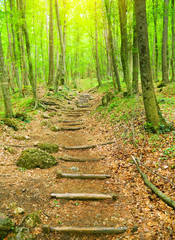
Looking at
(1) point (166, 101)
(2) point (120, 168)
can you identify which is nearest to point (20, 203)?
(2) point (120, 168)

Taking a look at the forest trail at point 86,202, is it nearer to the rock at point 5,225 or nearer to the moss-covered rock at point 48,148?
the moss-covered rock at point 48,148

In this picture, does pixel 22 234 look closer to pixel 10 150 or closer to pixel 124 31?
pixel 10 150

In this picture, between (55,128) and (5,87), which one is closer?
(5,87)

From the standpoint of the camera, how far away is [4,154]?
6.33 meters

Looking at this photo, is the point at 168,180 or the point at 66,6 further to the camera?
the point at 66,6

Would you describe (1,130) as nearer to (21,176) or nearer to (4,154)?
(4,154)

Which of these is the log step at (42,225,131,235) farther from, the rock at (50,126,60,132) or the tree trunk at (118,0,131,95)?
the tree trunk at (118,0,131,95)

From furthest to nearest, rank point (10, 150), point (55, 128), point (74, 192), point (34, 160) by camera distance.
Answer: point (55, 128)
point (10, 150)
point (34, 160)
point (74, 192)

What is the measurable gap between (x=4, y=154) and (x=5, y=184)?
196 centimetres

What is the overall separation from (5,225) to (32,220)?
575mm

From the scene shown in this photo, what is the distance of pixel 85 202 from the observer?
4.59 m

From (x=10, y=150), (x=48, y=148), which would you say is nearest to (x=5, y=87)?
(x=10, y=150)

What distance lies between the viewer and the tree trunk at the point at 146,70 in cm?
589

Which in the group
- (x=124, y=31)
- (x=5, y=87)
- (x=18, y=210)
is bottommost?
(x=18, y=210)
